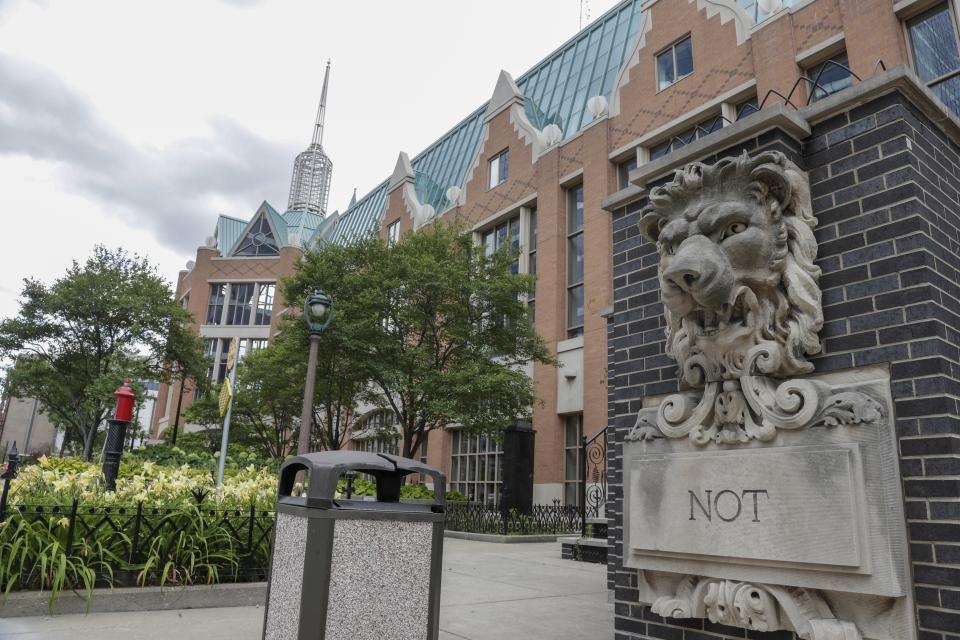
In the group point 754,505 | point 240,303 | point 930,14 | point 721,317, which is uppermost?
point 240,303

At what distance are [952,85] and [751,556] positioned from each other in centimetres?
1694

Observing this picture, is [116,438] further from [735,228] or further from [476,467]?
[476,467]

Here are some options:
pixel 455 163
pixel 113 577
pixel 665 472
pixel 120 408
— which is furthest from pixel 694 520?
pixel 455 163

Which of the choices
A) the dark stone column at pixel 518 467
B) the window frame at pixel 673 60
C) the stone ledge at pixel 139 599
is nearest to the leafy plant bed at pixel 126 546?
the stone ledge at pixel 139 599

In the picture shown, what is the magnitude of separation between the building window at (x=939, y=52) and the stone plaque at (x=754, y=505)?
634 inches

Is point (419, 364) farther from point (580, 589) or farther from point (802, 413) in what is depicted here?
point (802, 413)

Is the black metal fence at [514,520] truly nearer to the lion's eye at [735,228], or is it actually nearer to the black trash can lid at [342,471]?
the black trash can lid at [342,471]

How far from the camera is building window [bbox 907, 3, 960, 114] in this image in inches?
592

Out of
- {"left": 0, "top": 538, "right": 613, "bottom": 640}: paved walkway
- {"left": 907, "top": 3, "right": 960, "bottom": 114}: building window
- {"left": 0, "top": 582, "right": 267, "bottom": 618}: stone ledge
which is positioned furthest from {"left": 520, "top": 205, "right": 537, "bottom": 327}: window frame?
{"left": 0, "top": 582, "right": 267, "bottom": 618}: stone ledge

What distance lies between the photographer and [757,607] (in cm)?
328

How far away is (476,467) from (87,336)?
61.9 ft

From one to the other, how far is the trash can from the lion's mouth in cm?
188

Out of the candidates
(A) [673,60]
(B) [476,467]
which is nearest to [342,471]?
(A) [673,60]

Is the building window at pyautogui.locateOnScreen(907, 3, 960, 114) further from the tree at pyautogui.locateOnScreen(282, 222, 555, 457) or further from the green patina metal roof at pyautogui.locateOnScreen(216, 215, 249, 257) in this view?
the green patina metal roof at pyautogui.locateOnScreen(216, 215, 249, 257)
